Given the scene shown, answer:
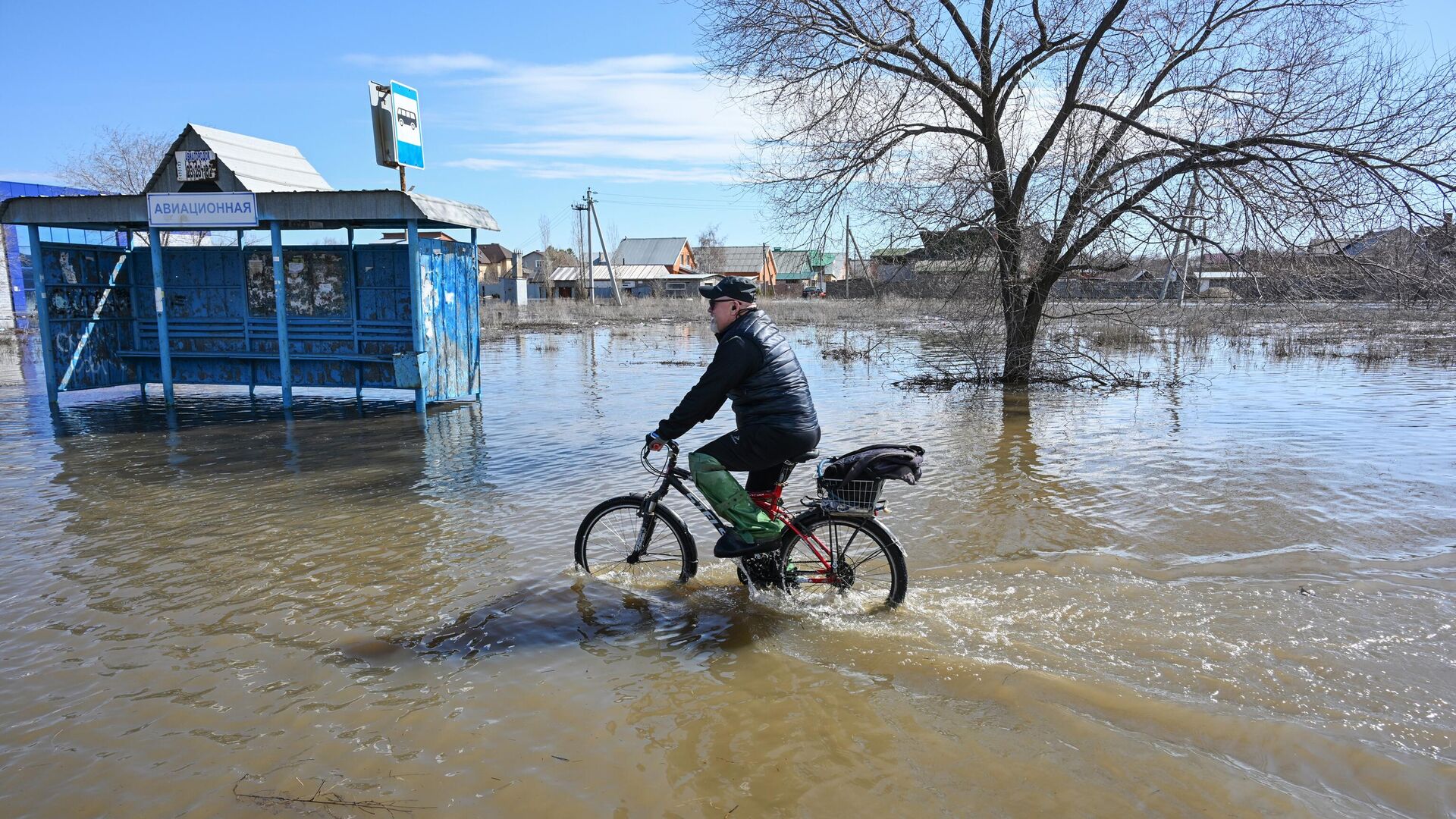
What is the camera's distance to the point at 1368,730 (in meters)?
3.76

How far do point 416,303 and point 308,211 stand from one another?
6.43 ft

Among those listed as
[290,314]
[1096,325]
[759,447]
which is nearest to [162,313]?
[290,314]

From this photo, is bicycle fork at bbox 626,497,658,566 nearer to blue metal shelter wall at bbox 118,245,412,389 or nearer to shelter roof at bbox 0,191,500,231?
shelter roof at bbox 0,191,500,231

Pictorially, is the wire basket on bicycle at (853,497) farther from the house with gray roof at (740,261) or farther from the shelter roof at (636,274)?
the house with gray roof at (740,261)

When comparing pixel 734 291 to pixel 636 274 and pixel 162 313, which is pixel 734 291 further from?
pixel 636 274

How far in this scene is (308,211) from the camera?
12.0m

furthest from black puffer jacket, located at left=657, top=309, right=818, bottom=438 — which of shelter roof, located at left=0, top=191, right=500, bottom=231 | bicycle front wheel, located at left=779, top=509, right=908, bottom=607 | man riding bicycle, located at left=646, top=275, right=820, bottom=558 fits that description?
shelter roof, located at left=0, top=191, right=500, bottom=231

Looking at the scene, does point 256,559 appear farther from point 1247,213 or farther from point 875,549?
point 1247,213

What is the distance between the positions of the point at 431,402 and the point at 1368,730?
12694 mm

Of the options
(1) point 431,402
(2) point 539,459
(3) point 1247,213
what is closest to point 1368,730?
(2) point 539,459

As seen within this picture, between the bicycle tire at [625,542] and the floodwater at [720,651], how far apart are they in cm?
19

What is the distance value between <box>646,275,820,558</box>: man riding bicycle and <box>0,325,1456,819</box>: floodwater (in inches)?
25.6

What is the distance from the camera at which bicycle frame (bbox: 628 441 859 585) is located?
17.3 ft

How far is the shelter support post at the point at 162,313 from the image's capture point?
12729 mm
